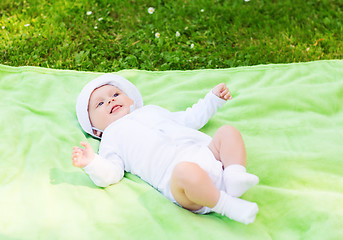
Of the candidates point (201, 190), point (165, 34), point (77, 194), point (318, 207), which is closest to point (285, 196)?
point (318, 207)

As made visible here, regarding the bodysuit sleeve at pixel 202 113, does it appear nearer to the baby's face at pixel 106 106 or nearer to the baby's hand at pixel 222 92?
the baby's hand at pixel 222 92

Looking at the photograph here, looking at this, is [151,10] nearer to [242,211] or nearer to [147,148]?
[147,148]

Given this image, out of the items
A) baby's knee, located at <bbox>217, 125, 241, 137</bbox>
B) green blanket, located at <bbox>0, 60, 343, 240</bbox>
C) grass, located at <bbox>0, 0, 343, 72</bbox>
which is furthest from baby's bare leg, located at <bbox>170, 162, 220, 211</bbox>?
grass, located at <bbox>0, 0, 343, 72</bbox>

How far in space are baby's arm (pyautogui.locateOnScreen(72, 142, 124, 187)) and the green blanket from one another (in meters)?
0.05

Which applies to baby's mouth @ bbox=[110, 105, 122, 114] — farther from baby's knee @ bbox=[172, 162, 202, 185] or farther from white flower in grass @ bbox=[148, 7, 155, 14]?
white flower in grass @ bbox=[148, 7, 155, 14]

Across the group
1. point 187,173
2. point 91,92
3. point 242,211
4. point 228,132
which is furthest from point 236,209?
point 91,92

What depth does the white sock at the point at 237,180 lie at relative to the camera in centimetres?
174

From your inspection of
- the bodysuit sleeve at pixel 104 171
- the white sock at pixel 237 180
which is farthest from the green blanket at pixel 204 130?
the white sock at pixel 237 180

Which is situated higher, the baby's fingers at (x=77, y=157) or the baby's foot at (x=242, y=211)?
the baby's fingers at (x=77, y=157)

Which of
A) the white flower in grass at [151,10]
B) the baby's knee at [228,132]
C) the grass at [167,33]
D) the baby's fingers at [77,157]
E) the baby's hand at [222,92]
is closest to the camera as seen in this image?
the baby's fingers at [77,157]

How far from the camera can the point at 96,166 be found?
6.31 ft

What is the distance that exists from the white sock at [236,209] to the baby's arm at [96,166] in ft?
1.80

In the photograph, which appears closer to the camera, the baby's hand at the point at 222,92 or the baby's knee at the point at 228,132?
the baby's knee at the point at 228,132

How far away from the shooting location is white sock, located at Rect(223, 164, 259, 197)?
1.74 metres
